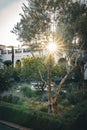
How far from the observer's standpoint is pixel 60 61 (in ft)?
114

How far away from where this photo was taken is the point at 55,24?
827 inches

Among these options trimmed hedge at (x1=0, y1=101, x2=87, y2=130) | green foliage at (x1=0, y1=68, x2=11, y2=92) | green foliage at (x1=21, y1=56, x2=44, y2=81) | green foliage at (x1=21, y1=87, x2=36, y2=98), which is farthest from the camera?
green foliage at (x1=21, y1=56, x2=44, y2=81)

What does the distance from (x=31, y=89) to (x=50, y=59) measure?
30.5 feet

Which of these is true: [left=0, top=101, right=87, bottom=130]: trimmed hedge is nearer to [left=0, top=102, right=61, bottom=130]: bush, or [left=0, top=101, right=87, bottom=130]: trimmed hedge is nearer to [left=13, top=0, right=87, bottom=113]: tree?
[left=0, top=102, right=61, bottom=130]: bush

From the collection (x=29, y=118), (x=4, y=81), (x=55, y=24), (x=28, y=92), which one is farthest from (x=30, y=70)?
(x=29, y=118)

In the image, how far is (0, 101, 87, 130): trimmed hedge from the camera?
16.9m

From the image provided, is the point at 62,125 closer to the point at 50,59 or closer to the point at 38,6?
the point at 50,59

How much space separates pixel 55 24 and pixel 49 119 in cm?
652

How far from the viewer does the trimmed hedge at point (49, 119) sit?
16.9 metres

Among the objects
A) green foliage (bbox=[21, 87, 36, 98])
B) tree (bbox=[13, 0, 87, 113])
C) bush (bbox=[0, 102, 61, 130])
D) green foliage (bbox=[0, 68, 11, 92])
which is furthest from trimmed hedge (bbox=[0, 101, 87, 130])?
green foliage (bbox=[21, 87, 36, 98])

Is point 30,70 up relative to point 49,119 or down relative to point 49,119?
up

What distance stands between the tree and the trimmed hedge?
2176 mm

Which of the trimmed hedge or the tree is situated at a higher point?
the tree

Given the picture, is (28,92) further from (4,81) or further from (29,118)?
Result: (29,118)
